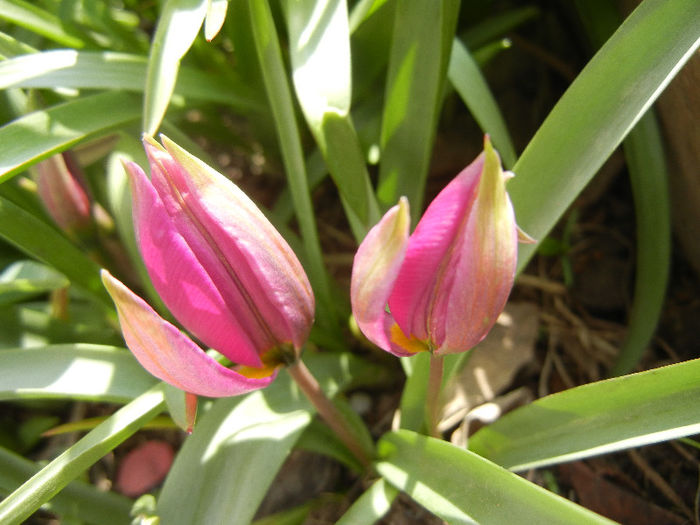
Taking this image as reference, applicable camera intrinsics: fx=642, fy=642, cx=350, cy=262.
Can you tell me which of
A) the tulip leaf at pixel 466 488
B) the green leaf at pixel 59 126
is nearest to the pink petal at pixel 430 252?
the tulip leaf at pixel 466 488

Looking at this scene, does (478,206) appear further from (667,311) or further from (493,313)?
(667,311)

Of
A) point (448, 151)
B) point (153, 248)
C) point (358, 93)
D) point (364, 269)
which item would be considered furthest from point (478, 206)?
point (448, 151)

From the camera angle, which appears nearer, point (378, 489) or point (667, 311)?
point (378, 489)

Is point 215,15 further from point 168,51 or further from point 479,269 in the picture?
point 479,269

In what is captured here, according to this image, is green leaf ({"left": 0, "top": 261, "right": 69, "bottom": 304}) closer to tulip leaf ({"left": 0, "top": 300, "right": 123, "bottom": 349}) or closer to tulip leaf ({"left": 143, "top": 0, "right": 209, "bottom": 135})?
tulip leaf ({"left": 0, "top": 300, "right": 123, "bottom": 349})

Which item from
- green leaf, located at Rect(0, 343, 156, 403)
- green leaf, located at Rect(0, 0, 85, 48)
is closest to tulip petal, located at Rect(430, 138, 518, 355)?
green leaf, located at Rect(0, 343, 156, 403)
